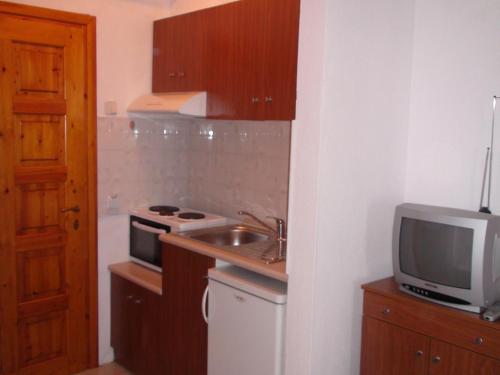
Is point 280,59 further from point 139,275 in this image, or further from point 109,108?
point 139,275

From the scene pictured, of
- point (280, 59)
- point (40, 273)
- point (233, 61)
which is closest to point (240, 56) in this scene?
point (233, 61)

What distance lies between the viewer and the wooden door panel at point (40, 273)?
3.15 meters

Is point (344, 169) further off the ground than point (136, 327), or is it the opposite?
point (344, 169)

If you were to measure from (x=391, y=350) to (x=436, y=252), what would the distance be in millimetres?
465

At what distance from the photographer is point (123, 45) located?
135 inches

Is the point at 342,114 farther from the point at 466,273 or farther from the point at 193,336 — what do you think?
the point at 193,336

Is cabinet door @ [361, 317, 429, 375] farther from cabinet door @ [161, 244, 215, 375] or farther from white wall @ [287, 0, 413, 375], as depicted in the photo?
cabinet door @ [161, 244, 215, 375]

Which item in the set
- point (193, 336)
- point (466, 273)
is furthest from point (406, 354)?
point (193, 336)

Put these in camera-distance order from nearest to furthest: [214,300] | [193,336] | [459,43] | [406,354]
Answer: [406,354] → [459,43] → [214,300] → [193,336]

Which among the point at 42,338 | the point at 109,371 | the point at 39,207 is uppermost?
the point at 39,207

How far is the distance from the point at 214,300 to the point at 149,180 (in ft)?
4.32

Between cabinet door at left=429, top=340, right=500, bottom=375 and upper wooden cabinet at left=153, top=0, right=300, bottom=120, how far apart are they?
126cm

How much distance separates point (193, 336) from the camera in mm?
2863

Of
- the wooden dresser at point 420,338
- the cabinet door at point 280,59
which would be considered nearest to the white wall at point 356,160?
the wooden dresser at point 420,338
